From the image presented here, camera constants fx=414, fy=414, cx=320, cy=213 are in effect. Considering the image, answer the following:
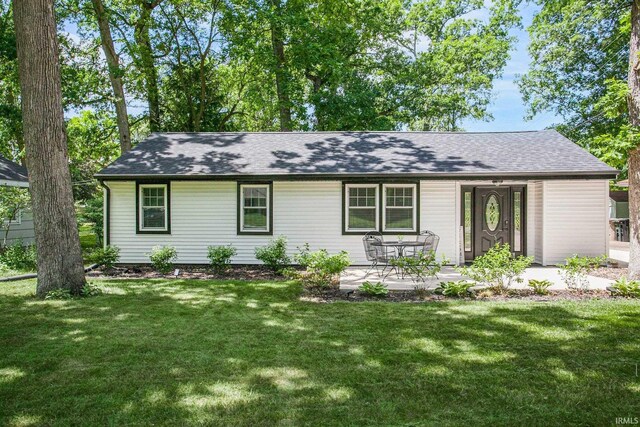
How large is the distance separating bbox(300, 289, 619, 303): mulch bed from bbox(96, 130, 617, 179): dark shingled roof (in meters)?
3.97

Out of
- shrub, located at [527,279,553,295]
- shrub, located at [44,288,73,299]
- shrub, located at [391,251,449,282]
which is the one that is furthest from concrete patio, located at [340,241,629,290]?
shrub, located at [44,288,73,299]

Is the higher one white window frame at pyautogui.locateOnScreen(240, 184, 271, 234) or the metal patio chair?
white window frame at pyautogui.locateOnScreen(240, 184, 271, 234)

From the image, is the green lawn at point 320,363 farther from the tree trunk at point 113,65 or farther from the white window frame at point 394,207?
the tree trunk at point 113,65

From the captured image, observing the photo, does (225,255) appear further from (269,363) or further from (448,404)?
(448,404)

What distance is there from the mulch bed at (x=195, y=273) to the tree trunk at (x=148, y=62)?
10.9 metres

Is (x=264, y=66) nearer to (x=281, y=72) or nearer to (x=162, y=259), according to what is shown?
(x=281, y=72)

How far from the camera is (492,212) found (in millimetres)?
11555

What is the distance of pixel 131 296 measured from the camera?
7.59 metres

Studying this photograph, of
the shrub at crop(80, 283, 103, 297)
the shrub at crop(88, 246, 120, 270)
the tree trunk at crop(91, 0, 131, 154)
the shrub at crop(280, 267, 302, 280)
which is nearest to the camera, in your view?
the shrub at crop(80, 283, 103, 297)

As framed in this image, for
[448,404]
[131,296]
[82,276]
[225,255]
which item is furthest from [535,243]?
[82,276]

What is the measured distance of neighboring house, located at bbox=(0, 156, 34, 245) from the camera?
1452cm

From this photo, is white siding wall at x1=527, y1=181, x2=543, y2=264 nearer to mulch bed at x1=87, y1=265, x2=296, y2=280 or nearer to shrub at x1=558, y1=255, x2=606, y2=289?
shrub at x1=558, y1=255, x2=606, y2=289

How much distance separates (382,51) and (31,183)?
1954 centimetres

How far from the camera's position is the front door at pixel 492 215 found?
453 inches
